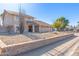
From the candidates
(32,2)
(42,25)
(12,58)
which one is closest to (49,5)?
(32,2)

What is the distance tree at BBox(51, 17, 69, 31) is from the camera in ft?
12.2

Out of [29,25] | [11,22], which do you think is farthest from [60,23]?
[11,22]

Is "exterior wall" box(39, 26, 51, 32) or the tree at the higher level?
the tree

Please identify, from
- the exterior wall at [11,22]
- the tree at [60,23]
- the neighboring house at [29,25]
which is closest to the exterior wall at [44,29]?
the neighboring house at [29,25]

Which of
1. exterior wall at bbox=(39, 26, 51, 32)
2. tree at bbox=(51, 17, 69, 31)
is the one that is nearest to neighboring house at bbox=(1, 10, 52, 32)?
exterior wall at bbox=(39, 26, 51, 32)

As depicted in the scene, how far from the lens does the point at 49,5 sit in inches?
137

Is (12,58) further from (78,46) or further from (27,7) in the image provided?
(78,46)

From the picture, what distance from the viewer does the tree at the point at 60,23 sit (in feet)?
12.2

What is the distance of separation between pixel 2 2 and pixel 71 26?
1765 millimetres

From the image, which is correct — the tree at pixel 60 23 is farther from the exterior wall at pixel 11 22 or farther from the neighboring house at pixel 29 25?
the exterior wall at pixel 11 22

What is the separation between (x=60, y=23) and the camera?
395 centimetres

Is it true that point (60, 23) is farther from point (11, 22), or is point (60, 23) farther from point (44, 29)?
point (11, 22)

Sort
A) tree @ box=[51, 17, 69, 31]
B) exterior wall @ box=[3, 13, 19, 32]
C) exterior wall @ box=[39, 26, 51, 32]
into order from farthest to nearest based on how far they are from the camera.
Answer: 1. exterior wall @ box=[3, 13, 19, 32]
2. exterior wall @ box=[39, 26, 51, 32]
3. tree @ box=[51, 17, 69, 31]

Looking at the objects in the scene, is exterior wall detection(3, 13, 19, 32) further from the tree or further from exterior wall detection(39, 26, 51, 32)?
the tree
